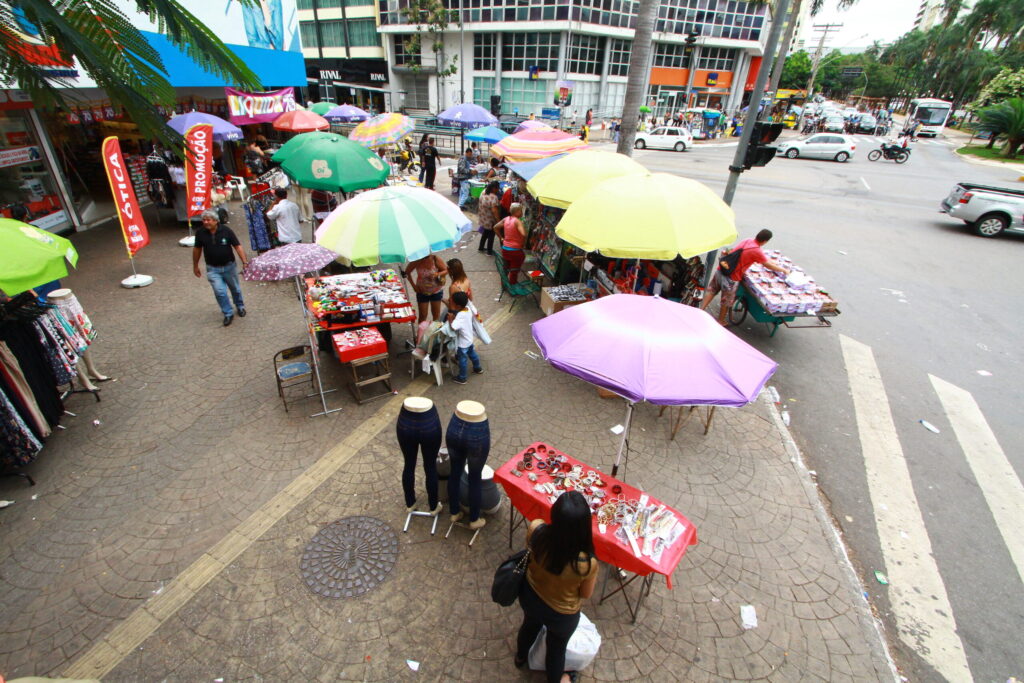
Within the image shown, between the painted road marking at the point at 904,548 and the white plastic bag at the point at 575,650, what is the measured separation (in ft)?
9.24

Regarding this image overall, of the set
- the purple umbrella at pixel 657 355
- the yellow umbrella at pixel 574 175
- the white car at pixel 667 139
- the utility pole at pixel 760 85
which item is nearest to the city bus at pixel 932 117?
the white car at pixel 667 139

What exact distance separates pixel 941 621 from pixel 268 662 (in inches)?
223

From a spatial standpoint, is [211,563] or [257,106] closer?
[211,563]

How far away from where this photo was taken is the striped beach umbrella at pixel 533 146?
37.3 ft

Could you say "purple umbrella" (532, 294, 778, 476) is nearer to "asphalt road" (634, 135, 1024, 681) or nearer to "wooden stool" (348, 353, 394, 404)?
"asphalt road" (634, 135, 1024, 681)

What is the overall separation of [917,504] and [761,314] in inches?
143

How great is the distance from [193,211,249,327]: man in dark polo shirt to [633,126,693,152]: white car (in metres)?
29.8

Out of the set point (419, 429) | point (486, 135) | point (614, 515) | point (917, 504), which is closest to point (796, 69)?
point (486, 135)

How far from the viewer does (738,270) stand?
317 inches

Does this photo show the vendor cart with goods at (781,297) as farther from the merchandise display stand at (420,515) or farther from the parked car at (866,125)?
the parked car at (866,125)

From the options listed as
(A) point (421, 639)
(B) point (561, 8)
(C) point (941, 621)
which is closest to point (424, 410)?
(A) point (421, 639)

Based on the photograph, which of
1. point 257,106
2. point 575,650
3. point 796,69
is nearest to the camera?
point 575,650

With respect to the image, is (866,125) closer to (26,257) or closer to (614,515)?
(614,515)

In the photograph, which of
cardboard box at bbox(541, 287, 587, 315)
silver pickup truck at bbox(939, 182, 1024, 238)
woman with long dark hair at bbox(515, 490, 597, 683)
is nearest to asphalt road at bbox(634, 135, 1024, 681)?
silver pickup truck at bbox(939, 182, 1024, 238)
